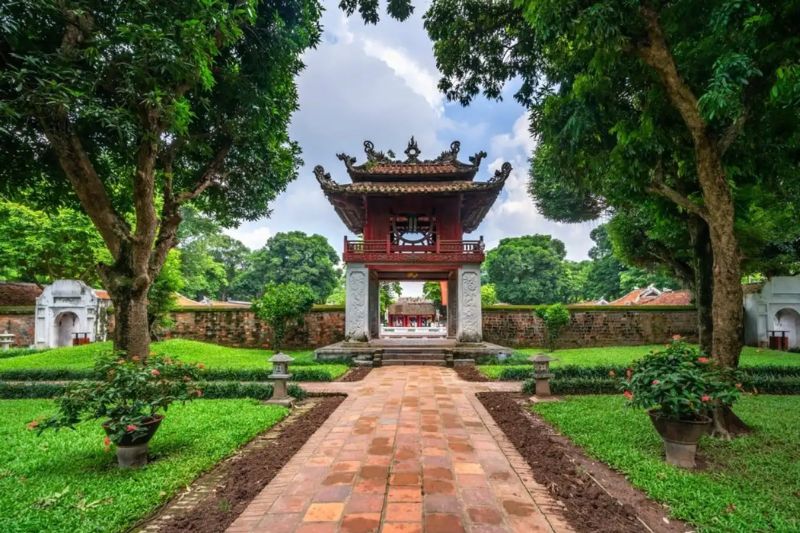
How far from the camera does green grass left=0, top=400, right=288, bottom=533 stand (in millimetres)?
2732

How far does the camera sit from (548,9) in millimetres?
4277

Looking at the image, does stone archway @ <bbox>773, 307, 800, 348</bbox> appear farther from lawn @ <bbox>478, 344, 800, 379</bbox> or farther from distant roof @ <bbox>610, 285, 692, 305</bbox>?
distant roof @ <bbox>610, 285, 692, 305</bbox>

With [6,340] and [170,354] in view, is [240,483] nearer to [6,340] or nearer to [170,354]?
[170,354]

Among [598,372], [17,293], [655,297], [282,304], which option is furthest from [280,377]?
[655,297]

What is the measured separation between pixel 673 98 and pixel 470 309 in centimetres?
856

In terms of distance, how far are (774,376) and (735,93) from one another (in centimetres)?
732

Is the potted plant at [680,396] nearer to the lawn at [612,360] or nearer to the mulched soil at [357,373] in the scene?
the lawn at [612,360]

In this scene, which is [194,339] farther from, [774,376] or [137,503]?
[774,376]

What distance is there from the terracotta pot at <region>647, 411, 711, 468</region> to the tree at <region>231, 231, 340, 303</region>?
1165 inches

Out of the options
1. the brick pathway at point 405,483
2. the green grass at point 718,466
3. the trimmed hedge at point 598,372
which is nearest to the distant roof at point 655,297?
the trimmed hedge at point 598,372

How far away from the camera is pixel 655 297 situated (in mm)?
24312

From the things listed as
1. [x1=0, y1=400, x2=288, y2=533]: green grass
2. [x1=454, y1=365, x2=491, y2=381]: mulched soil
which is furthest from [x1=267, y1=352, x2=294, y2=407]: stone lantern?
[x1=454, y1=365, x2=491, y2=381]: mulched soil

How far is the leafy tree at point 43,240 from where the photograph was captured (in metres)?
15.5

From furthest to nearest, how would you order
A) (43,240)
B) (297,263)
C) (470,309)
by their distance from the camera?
1. (297,263)
2. (43,240)
3. (470,309)
